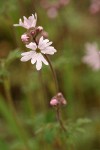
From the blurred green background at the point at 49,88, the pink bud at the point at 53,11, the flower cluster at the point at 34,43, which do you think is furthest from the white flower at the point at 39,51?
the pink bud at the point at 53,11

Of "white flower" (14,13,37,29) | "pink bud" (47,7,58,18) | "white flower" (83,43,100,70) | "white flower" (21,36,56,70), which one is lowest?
"white flower" (21,36,56,70)

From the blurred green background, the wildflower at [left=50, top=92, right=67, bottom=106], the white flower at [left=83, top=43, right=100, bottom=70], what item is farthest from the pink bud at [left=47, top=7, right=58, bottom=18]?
the wildflower at [left=50, top=92, right=67, bottom=106]

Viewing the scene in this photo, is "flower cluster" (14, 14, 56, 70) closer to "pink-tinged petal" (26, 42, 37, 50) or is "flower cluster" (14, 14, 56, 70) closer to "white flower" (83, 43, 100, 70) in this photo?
"pink-tinged petal" (26, 42, 37, 50)

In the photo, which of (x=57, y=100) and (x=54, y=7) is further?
(x=54, y=7)

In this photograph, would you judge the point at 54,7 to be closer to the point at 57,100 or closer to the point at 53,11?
the point at 53,11

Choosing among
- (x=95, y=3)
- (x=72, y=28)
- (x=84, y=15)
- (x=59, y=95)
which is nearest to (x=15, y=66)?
(x=72, y=28)

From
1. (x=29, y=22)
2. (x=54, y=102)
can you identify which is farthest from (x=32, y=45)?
(x=54, y=102)

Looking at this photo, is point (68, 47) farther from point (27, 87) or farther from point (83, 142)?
point (83, 142)
